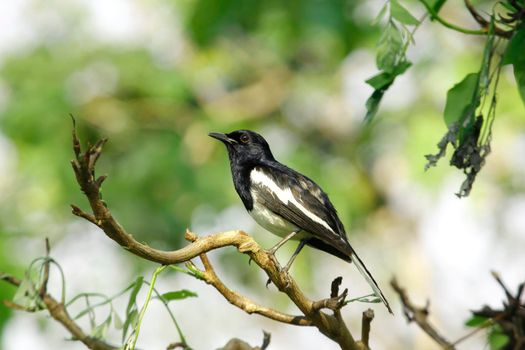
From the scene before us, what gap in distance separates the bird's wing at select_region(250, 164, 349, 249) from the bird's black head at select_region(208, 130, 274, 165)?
0.31m

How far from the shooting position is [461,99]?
82.6 inches

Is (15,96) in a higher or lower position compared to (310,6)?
higher

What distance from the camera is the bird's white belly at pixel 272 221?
3930 mm

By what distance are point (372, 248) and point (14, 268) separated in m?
5.69

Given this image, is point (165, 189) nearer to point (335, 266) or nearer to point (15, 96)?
point (15, 96)

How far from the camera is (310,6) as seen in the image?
386 cm

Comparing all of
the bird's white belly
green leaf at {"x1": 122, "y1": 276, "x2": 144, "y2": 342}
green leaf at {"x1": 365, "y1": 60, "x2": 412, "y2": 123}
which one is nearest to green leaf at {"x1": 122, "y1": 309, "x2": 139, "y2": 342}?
green leaf at {"x1": 122, "y1": 276, "x2": 144, "y2": 342}

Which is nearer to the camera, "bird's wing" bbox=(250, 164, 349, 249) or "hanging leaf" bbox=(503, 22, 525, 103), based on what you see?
"hanging leaf" bbox=(503, 22, 525, 103)

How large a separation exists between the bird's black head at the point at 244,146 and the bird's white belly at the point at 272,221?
57cm

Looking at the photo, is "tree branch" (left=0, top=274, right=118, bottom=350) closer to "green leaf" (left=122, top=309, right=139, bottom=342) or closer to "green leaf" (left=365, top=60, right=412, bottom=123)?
"green leaf" (left=122, top=309, right=139, bottom=342)

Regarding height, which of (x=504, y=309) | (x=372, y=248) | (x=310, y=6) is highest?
(x=372, y=248)

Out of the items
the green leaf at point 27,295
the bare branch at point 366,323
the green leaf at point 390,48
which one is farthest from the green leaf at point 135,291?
the green leaf at point 390,48

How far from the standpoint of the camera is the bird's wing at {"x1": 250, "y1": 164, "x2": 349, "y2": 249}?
372 cm

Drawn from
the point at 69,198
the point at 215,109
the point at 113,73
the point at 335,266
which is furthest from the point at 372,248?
the point at 69,198
